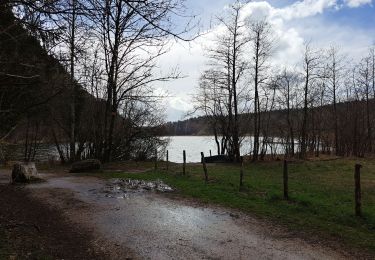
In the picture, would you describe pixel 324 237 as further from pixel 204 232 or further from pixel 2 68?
pixel 2 68

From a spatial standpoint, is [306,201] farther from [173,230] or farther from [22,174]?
[22,174]

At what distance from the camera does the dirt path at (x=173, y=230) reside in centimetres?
772

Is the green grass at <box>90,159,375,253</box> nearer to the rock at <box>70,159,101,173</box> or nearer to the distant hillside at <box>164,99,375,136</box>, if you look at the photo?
the rock at <box>70,159,101,173</box>

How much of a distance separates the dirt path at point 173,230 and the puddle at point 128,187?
1.94 ft

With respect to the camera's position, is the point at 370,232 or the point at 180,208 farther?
the point at 180,208

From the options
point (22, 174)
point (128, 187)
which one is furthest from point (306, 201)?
point (22, 174)

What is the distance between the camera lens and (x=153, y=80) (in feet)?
94.6

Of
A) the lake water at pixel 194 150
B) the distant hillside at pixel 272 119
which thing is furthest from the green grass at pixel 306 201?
the lake water at pixel 194 150

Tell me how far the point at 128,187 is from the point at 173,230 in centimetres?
687

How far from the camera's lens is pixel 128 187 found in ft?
52.3

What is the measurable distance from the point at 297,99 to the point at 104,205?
122 feet

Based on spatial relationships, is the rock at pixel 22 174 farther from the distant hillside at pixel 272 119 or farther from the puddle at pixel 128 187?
the distant hillside at pixel 272 119

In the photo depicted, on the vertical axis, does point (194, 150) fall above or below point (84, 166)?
above

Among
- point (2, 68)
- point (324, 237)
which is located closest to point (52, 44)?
point (2, 68)
